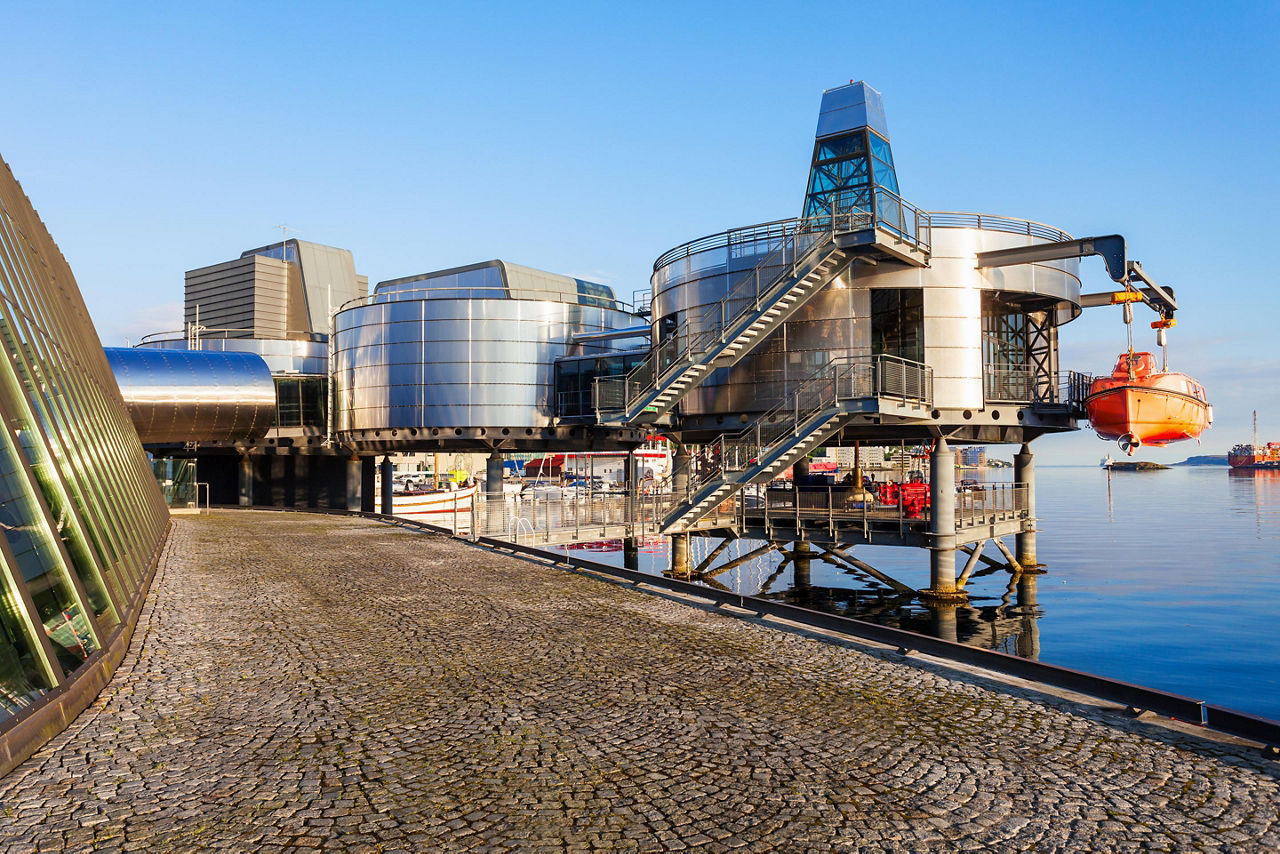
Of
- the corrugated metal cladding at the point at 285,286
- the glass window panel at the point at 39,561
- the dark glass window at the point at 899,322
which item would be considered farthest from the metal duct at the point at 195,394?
the corrugated metal cladding at the point at 285,286

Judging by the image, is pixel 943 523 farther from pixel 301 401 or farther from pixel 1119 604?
pixel 301 401

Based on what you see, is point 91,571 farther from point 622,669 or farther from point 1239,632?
point 1239,632

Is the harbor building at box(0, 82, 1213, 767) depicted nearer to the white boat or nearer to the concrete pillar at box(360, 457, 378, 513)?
the concrete pillar at box(360, 457, 378, 513)

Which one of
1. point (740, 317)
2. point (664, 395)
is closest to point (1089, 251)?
point (740, 317)

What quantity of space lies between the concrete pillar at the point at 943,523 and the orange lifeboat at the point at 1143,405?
768cm

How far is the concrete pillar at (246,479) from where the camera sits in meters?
58.2

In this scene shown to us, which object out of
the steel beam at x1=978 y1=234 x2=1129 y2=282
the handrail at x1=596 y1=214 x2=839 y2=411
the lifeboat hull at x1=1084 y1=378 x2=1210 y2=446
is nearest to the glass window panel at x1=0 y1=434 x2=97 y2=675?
the handrail at x1=596 y1=214 x2=839 y2=411

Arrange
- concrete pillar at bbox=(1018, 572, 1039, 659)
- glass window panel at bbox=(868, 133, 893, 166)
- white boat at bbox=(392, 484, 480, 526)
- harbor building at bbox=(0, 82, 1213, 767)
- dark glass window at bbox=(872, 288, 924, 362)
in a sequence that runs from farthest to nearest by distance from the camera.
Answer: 1. white boat at bbox=(392, 484, 480, 526)
2. glass window panel at bbox=(868, 133, 893, 166)
3. dark glass window at bbox=(872, 288, 924, 362)
4. concrete pillar at bbox=(1018, 572, 1039, 659)
5. harbor building at bbox=(0, 82, 1213, 767)

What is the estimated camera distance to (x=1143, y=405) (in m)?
32.1

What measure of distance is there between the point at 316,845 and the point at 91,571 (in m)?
7.45

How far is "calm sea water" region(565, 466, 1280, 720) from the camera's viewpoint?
2244 cm

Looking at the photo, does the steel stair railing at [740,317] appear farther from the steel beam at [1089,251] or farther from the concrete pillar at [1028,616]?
the concrete pillar at [1028,616]

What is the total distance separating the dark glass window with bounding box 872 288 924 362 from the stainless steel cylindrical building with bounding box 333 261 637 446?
1740 centimetres

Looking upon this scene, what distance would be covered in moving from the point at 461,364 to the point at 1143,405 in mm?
30569
